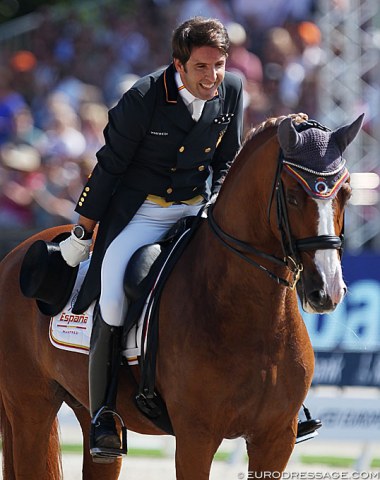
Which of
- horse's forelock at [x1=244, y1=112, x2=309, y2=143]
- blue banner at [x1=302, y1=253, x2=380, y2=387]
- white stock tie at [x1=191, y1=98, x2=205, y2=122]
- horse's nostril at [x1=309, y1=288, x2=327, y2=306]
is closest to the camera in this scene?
horse's nostril at [x1=309, y1=288, x2=327, y2=306]

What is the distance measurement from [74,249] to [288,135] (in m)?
1.61

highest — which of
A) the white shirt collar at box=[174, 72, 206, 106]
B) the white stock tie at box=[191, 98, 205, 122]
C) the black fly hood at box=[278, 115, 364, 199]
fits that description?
the white shirt collar at box=[174, 72, 206, 106]

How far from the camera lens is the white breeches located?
5.20 metres

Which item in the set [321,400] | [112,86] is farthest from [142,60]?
[321,400]

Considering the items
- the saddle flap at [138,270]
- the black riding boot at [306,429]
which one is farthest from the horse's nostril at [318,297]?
the black riding boot at [306,429]

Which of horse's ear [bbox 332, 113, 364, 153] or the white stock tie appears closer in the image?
horse's ear [bbox 332, 113, 364, 153]

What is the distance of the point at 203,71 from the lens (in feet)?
16.4

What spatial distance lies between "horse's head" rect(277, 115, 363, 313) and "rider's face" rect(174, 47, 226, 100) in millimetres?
678

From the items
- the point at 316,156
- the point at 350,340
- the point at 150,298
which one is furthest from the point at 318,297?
the point at 350,340

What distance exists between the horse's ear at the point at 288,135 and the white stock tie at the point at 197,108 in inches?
35.5

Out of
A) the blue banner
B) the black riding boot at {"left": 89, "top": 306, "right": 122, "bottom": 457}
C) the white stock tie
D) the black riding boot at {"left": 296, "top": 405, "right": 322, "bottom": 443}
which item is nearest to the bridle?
the white stock tie

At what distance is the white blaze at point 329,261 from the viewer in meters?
4.24

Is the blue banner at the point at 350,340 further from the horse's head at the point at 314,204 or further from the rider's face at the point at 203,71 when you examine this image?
the horse's head at the point at 314,204

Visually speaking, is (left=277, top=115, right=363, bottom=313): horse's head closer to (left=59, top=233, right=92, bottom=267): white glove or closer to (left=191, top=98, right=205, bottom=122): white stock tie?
(left=191, top=98, right=205, bottom=122): white stock tie
